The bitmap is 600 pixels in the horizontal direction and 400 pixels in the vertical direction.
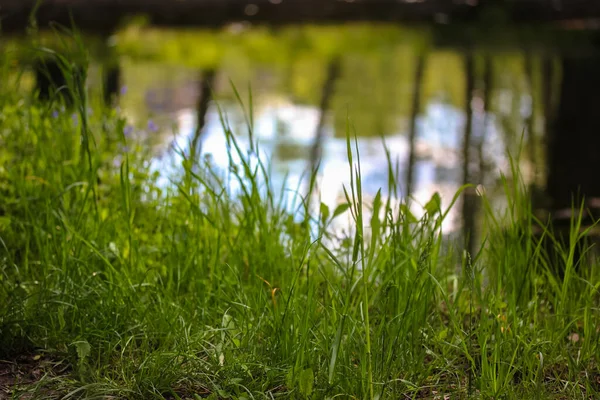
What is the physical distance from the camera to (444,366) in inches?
70.4

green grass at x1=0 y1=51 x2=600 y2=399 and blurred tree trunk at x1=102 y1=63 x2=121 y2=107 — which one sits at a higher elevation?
blurred tree trunk at x1=102 y1=63 x2=121 y2=107

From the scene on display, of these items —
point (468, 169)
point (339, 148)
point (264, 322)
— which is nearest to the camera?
point (264, 322)

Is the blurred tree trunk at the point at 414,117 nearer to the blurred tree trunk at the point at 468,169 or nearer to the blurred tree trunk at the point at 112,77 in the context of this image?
the blurred tree trunk at the point at 468,169

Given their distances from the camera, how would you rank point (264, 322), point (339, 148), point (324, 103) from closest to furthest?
point (264, 322), point (339, 148), point (324, 103)

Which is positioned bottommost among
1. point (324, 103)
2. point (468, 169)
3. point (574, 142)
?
point (468, 169)

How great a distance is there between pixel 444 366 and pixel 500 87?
6.14m

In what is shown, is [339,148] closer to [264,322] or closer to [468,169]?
[468,169]

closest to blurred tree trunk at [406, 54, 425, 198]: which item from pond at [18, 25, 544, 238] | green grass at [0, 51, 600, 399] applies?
pond at [18, 25, 544, 238]

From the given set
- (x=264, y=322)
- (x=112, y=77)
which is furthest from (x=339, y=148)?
(x=264, y=322)

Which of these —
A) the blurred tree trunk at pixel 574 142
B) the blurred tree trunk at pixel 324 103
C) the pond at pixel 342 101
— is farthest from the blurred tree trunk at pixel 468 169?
the blurred tree trunk at pixel 324 103

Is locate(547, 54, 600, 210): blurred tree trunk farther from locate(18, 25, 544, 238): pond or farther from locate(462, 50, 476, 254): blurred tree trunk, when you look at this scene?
locate(462, 50, 476, 254): blurred tree trunk

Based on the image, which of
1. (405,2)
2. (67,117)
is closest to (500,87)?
(405,2)

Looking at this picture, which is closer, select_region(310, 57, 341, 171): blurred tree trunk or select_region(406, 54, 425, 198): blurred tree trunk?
select_region(406, 54, 425, 198): blurred tree trunk

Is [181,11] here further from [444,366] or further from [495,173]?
→ [444,366]
